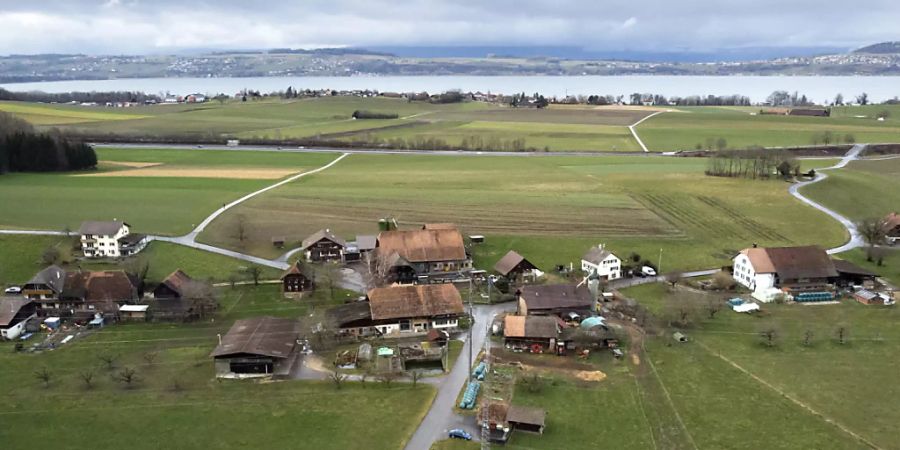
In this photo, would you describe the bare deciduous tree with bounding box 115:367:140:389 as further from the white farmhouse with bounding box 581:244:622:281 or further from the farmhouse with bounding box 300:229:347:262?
the white farmhouse with bounding box 581:244:622:281

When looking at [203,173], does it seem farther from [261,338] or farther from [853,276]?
[853,276]

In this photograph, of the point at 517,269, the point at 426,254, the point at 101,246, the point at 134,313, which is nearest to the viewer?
the point at 134,313

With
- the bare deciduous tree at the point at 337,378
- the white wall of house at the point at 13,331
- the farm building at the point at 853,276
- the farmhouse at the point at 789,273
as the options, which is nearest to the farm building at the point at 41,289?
the white wall of house at the point at 13,331

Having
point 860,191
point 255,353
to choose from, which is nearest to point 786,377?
point 255,353

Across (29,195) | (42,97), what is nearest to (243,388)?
(29,195)

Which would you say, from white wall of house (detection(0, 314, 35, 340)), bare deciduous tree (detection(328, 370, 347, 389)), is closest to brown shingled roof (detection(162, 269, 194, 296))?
white wall of house (detection(0, 314, 35, 340))

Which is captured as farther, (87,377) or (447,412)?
(87,377)

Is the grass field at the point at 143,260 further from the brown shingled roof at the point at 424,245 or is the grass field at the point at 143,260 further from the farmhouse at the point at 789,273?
the farmhouse at the point at 789,273
